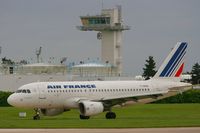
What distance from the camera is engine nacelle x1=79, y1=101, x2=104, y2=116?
5959 centimetres

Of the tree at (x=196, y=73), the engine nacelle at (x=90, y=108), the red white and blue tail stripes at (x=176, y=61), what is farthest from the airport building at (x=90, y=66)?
the engine nacelle at (x=90, y=108)

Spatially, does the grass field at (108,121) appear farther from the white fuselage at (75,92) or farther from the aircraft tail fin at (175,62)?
the aircraft tail fin at (175,62)

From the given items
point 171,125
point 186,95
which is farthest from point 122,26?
point 171,125

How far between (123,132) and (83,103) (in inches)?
898

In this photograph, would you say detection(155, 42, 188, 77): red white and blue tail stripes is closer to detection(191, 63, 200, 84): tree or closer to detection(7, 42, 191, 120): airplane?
detection(7, 42, 191, 120): airplane

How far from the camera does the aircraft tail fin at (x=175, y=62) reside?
221 ft

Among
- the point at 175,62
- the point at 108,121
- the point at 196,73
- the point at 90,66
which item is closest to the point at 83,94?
the point at 175,62

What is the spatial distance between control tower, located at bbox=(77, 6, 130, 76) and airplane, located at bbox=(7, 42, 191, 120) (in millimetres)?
94374

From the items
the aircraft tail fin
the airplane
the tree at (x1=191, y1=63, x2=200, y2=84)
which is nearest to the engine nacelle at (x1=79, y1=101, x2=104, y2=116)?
the airplane

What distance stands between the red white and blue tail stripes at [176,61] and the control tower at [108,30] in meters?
90.8

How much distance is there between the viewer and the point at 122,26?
162 meters

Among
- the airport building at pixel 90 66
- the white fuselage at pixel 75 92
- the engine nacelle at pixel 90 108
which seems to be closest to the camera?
the engine nacelle at pixel 90 108

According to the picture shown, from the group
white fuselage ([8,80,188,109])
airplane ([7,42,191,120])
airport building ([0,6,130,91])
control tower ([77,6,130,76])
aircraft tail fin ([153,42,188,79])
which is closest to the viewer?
airplane ([7,42,191,120])

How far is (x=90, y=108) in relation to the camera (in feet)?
196
